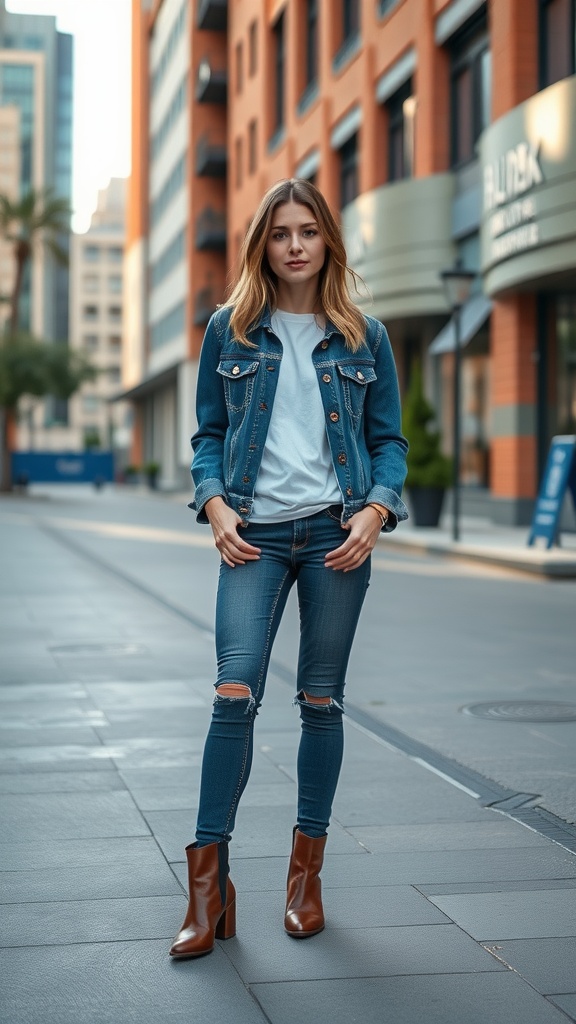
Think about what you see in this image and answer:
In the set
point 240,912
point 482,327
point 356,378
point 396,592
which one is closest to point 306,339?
point 356,378

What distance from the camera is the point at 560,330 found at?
2338 centimetres

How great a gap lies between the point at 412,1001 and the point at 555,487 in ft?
48.6

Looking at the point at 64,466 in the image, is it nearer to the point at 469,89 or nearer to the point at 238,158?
the point at 238,158

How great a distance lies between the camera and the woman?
11.5 ft

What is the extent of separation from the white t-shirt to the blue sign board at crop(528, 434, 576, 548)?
14.0 metres

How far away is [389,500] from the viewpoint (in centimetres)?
362

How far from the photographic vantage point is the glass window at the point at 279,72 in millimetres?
42906

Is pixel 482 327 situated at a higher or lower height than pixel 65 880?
higher

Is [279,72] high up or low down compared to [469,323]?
up

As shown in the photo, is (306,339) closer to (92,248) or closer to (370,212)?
(370,212)

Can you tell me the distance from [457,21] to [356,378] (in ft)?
78.3

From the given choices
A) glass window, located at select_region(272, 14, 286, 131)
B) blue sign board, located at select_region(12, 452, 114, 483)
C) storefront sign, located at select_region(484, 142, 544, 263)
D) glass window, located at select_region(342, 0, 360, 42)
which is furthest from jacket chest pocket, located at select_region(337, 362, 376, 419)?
blue sign board, located at select_region(12, 452, 114, 483)

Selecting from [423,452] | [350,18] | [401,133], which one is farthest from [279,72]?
[423,452]

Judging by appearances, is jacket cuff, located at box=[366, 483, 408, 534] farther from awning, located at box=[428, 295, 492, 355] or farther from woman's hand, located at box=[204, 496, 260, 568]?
awning, located at box=[428, 295, 492, 355]
